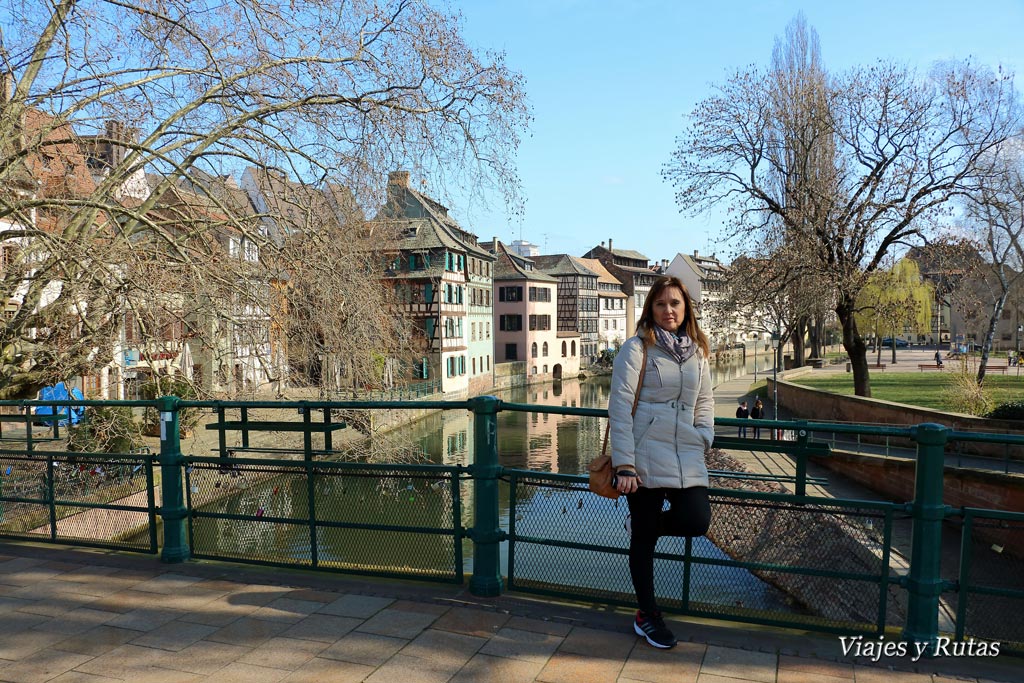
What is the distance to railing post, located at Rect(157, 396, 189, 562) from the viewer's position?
6.01 m

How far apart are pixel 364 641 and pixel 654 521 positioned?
1752mm

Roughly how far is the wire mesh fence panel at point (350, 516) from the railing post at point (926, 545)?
105 inches

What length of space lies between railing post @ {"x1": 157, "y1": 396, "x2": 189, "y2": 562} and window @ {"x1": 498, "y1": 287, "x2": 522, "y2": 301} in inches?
2329

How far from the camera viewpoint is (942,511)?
422 centimetres

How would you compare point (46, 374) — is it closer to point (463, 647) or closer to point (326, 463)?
point (326, 463)

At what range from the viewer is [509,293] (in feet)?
214

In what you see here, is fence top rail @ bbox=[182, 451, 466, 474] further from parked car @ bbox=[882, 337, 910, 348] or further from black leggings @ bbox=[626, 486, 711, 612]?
parked car @ bbox=[882, 337, 910, 348]

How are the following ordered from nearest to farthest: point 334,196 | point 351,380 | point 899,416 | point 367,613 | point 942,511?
point 942,511
point 367,613
point 334,196
point 351,380
point 899,416

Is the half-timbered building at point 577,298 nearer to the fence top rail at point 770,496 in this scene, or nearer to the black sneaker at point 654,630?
the fence top rail at point 770,496

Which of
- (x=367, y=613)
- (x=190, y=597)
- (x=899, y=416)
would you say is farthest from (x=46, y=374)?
(x=899, y=416)

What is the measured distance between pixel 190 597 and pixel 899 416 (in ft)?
69.8

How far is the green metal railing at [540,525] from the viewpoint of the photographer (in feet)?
14.1

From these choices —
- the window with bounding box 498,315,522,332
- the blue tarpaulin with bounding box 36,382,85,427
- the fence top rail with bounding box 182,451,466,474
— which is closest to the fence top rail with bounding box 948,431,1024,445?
the fence top rail with bounding box 182,451,466,474

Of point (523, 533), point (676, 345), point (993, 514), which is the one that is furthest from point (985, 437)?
point (523, 533)
